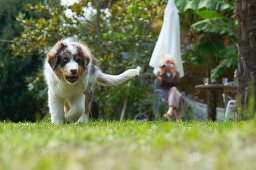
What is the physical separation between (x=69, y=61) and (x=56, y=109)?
0.74 m

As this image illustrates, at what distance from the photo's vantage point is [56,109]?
28.1 ft

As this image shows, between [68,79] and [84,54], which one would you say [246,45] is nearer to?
[84,54]

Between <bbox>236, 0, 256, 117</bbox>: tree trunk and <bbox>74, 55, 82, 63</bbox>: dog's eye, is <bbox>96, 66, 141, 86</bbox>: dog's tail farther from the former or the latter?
<bbox>236, 0, 256, 117</bbox>: tree trunk

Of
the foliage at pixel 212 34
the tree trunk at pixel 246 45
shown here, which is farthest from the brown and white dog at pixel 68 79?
the foliage at pixel 212 34

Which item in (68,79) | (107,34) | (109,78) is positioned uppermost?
(107,34)

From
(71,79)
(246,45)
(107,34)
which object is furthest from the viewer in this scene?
(107,34)

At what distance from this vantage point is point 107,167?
8.57 ft

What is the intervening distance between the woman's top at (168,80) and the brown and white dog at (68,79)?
608cm

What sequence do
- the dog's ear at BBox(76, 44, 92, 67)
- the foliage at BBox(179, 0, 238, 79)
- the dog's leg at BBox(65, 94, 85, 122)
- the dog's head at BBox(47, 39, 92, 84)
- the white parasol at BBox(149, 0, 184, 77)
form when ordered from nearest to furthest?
the dog's head at BBox(47, 39, 92, 84)
the dog's ear at BBox(76, 44, 92, 67)
the dog's leg at BBox(65, 94, 85, 122)
the foliage at BBox(179, 0, 238, 79)
the white parasol at BBox(149, 0, 184, 77)

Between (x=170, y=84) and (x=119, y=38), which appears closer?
(x=170, y=84)

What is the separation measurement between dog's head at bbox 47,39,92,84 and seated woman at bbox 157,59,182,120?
250 inches

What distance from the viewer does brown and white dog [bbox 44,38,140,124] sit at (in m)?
8.22

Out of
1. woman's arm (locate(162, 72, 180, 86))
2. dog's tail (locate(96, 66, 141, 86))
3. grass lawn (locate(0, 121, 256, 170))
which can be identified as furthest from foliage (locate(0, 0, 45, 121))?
grass lawn (locate(0, 121, 256, 170))

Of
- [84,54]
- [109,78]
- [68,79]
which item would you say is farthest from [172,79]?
[68,79]
